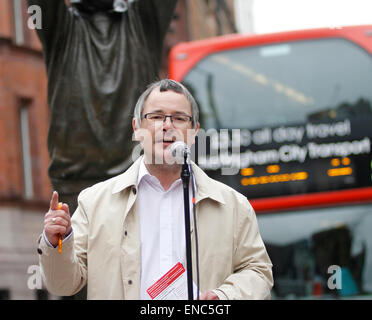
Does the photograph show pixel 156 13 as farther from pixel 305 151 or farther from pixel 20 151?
pixel 20 151

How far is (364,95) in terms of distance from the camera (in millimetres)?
8734

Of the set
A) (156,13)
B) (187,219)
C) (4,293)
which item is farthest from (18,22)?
(187,219)

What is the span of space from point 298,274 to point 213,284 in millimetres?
6106

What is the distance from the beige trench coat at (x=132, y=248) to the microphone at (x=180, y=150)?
0.19 meters

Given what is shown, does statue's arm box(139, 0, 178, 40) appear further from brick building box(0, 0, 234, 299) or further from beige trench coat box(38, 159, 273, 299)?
brick building box(0, 0, 234, 299)

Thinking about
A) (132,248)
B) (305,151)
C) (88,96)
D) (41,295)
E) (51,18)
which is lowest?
(41,295)

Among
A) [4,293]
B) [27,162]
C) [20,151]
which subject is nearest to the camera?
[4,293]

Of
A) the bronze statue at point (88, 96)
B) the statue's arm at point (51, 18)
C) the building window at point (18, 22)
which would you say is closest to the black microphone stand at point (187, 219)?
the bronze statue at point (88, 96)

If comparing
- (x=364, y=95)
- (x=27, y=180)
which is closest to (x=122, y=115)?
(x=364, y=95)

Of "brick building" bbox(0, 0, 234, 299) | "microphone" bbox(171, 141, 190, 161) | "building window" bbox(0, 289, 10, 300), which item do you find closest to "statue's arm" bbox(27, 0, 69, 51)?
"microphone" bbox(171, 141, 190, 161)

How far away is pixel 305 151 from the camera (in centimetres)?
837

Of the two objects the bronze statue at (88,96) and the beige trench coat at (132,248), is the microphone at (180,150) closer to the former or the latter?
the beige trench coat at (132,248)

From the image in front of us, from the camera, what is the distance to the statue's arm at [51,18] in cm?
351

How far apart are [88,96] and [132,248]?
4.41 ft
